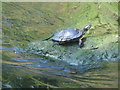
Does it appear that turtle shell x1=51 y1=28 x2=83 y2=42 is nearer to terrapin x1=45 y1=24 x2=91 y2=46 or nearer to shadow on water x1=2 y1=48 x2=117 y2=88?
terrapin x1=45 y1=24 x2=91 y2=46

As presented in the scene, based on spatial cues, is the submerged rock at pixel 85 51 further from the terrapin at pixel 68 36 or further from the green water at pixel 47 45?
the terrapin at pixel 68 36

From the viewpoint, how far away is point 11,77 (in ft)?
18.9

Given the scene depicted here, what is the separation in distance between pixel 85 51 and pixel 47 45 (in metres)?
1.13

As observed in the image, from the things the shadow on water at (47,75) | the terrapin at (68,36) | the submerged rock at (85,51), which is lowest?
the shadow on water at (47,75)

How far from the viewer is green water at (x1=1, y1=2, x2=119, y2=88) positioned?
19.1 ft

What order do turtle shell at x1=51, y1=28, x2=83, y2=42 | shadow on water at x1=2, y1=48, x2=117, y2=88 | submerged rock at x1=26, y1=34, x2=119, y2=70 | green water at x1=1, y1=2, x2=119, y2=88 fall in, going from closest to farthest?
1. shadow on water at x1=2, y1=48, x2=117, y2=88
2. green water at x1=1, y1=2, x2=119, y2=88
3. submerged rock at x1=26, y1=34, x2=119, y2=70
4. turtle shell at x1=51, y1=28, x2=83, y2=42

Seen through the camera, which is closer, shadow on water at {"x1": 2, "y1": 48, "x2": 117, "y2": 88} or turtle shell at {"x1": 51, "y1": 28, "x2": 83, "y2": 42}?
shadow on water at {"x1": 2, "y1": 48, "x2": 117, "y2": 88}

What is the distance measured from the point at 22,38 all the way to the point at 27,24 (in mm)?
1862

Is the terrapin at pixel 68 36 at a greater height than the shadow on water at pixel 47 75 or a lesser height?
greater

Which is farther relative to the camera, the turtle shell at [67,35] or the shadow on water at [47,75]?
the turtle shell at [67,35]

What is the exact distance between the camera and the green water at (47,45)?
582cm

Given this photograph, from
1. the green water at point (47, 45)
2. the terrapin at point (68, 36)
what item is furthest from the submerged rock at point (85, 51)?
the terrapin at point (68, 36)

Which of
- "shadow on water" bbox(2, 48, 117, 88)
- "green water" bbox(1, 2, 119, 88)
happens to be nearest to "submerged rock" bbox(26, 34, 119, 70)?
"green water" bbox(1, 2, 119, 88)

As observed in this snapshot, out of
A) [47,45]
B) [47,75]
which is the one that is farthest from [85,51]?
[47,75]
